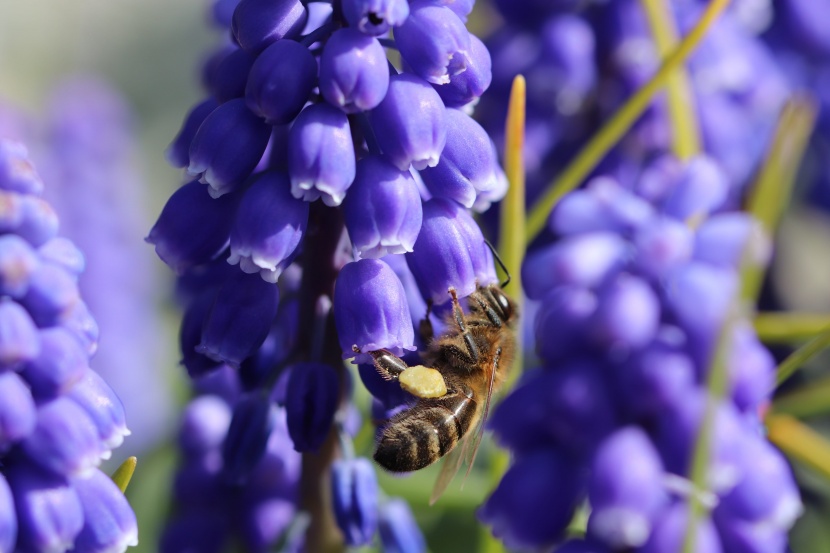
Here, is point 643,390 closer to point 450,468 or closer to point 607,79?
point 450,468

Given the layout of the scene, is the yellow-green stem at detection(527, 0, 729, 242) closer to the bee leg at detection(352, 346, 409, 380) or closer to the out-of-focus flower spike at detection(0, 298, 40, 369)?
the bee leg at detection(352, 346, 409, 380)

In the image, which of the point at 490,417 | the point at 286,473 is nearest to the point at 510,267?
the point at 490,417

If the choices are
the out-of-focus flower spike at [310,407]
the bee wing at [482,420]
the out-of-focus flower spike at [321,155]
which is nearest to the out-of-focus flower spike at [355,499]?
the out-of-focus flower spike at [310,407]

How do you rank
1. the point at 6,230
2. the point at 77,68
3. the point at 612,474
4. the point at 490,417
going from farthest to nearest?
the point at 77,68 < the point at 490,417 < the point at 612,474 < the point at 6,230

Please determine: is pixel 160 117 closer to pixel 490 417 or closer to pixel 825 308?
pixel 825 308

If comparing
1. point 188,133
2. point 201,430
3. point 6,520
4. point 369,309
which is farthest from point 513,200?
point 6,520

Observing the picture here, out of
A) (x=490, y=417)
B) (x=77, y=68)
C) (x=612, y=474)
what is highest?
(x=612, y=474)
